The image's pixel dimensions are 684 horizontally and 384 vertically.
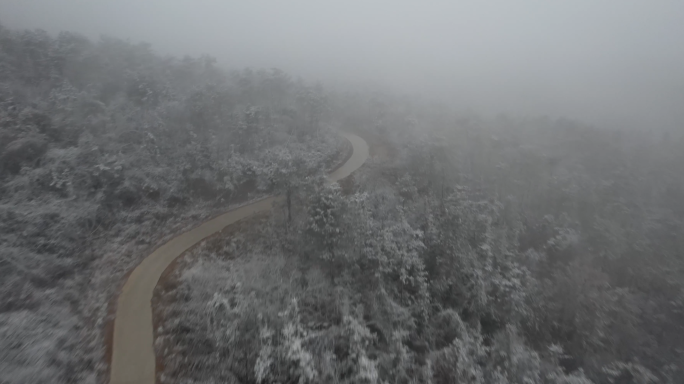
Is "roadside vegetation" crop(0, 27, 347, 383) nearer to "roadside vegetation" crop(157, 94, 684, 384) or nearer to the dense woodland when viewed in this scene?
the dense woodland

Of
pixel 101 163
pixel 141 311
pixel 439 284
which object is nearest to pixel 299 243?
pixel 141 311

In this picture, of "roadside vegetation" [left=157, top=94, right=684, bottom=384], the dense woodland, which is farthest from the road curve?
"roadside vegetation" [left=157, top=94, right=684, bottom=384]

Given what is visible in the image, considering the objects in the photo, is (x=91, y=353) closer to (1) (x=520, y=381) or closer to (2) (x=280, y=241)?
(2) (x=280, y=241)

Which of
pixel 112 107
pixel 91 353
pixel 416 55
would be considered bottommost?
pixel 416 55

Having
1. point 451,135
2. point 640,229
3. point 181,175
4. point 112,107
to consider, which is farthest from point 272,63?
point 640,229

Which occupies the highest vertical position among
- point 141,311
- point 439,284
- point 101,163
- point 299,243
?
point 101,163

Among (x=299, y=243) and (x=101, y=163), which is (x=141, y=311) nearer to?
(x=299, y=243)

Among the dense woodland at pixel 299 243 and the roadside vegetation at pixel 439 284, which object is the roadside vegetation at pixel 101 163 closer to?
the dense woodland at pixel 299 243
